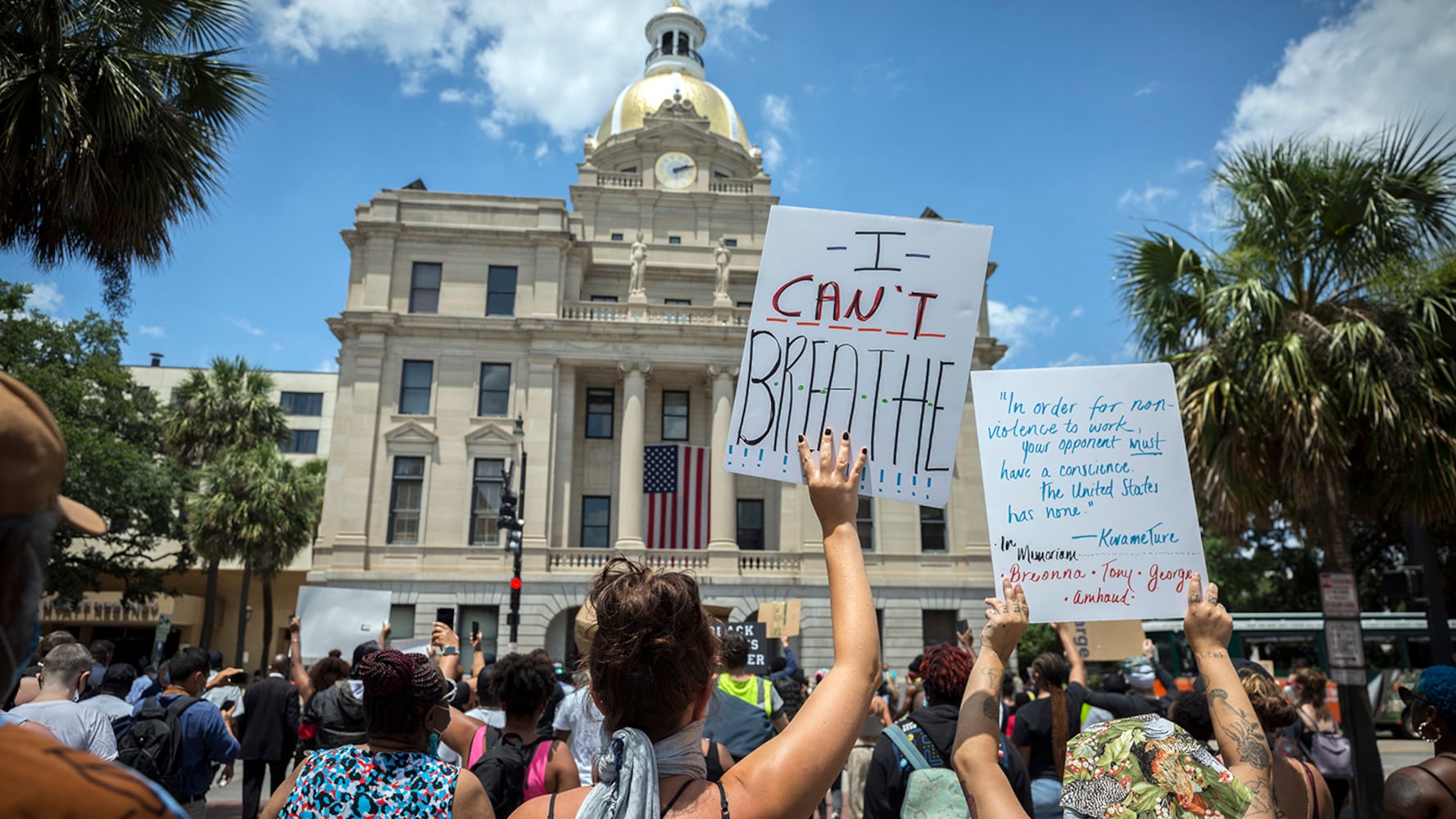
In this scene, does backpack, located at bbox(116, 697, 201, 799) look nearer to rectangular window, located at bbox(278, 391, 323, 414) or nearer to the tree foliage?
the tree foliage

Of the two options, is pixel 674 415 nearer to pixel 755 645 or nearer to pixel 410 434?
→ pixel 410 434

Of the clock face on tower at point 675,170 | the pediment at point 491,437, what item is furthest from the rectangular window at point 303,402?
the pediment at point 491,437

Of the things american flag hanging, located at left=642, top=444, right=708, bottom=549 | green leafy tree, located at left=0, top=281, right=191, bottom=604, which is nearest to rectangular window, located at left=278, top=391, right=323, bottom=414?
green leafy tree, located at left=0, top=281, right=191, bottom=604

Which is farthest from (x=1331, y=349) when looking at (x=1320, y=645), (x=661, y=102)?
(x=661, y=102)

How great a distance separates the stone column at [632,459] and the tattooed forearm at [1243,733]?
28.0m

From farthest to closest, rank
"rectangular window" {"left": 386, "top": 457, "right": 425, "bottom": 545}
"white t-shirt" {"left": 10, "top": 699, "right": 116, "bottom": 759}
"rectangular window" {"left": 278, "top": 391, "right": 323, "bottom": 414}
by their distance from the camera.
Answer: "rectangular window" {"left": 278, "top": 391, "right": 323, "bottom": 414} < "rectangular window" {"left": 386, "top": 457, "right": 425, "bottom": 545} < "white t-shirt" {"left": 10, "top": 699, "right": 116, "bottom": 759}

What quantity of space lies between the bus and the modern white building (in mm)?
6574

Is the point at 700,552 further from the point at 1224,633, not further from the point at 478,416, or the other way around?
the point at 1224,633

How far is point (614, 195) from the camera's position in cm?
3956

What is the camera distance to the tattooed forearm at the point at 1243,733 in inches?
114

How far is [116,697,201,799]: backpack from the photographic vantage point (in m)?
5.94

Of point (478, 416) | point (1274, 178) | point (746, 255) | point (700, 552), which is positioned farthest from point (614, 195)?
point (1274, 178)

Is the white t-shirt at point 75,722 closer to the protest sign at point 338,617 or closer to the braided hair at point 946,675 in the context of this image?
the braided hair at point 946,675

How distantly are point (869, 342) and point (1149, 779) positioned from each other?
165 centimetres
